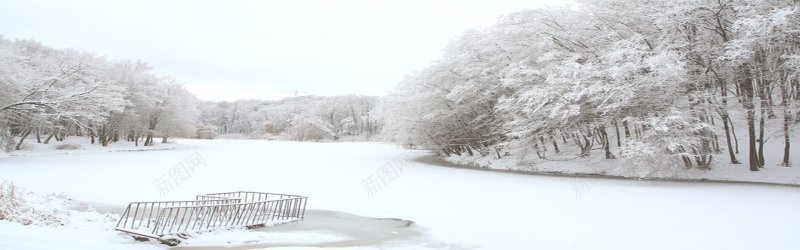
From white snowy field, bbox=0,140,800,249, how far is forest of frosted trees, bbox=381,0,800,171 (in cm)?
243

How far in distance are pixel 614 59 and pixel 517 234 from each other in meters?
10.9

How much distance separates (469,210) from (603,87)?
27.3 ft

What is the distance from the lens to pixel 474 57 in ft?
90.4

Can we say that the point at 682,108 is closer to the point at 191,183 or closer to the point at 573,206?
the point at 573,206

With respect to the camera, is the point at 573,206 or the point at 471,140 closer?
the point at 573,206

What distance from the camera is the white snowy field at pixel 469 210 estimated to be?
8.83m

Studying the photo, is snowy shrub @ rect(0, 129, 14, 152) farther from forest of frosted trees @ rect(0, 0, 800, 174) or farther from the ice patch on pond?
the ice patch on pond

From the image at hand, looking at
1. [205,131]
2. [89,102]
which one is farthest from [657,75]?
A: [205,131]

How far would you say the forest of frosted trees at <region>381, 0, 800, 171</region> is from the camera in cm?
1648

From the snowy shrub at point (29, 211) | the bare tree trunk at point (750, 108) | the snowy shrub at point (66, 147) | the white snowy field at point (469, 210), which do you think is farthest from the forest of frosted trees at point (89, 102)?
the bare tree trunk at point (750, 108)

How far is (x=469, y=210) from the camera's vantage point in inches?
506

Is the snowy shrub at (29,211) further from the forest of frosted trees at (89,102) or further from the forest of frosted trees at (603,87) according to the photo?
the forest of frosted trees at (89,102)

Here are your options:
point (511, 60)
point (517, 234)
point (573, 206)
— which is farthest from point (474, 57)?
point (517, 234)

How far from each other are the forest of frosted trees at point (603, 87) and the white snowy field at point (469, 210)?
100 inches
